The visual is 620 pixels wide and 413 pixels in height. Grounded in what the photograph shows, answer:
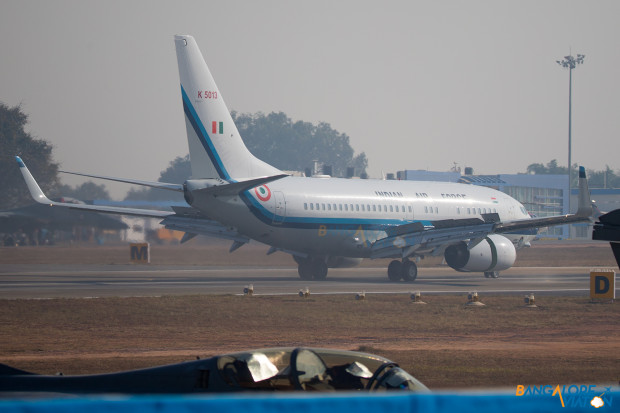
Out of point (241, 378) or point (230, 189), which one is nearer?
point (241, 378)

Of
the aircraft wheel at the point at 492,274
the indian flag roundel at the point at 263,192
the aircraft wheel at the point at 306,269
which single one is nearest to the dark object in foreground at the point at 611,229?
the indian flag roundel at the point at 263,192

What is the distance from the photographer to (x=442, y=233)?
41531mm

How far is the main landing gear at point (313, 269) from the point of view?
141 feet

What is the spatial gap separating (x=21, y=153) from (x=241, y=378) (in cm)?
8889

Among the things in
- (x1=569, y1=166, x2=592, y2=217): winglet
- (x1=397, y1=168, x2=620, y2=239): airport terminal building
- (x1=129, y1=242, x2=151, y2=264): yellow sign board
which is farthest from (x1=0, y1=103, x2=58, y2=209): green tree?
(x1=569, y1=166, x2=592, y2=217): winglet

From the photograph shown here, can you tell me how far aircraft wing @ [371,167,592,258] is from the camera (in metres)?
41.2

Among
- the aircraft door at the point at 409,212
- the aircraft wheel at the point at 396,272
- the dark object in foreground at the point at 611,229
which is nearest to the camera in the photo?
the dark object in foreground at the point at 611,229

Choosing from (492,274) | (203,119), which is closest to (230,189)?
(203,119)

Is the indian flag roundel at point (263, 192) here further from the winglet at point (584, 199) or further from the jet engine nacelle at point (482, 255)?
the winglet at point (584, 199)

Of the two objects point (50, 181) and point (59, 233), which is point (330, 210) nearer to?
point (59, 233)

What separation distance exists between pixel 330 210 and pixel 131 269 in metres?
15.0

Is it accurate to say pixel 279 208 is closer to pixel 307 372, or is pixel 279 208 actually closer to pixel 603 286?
pixel 603 286

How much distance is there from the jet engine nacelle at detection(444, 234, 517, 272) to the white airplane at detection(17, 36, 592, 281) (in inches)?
1.9

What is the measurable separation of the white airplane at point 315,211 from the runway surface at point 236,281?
1.51 metres
